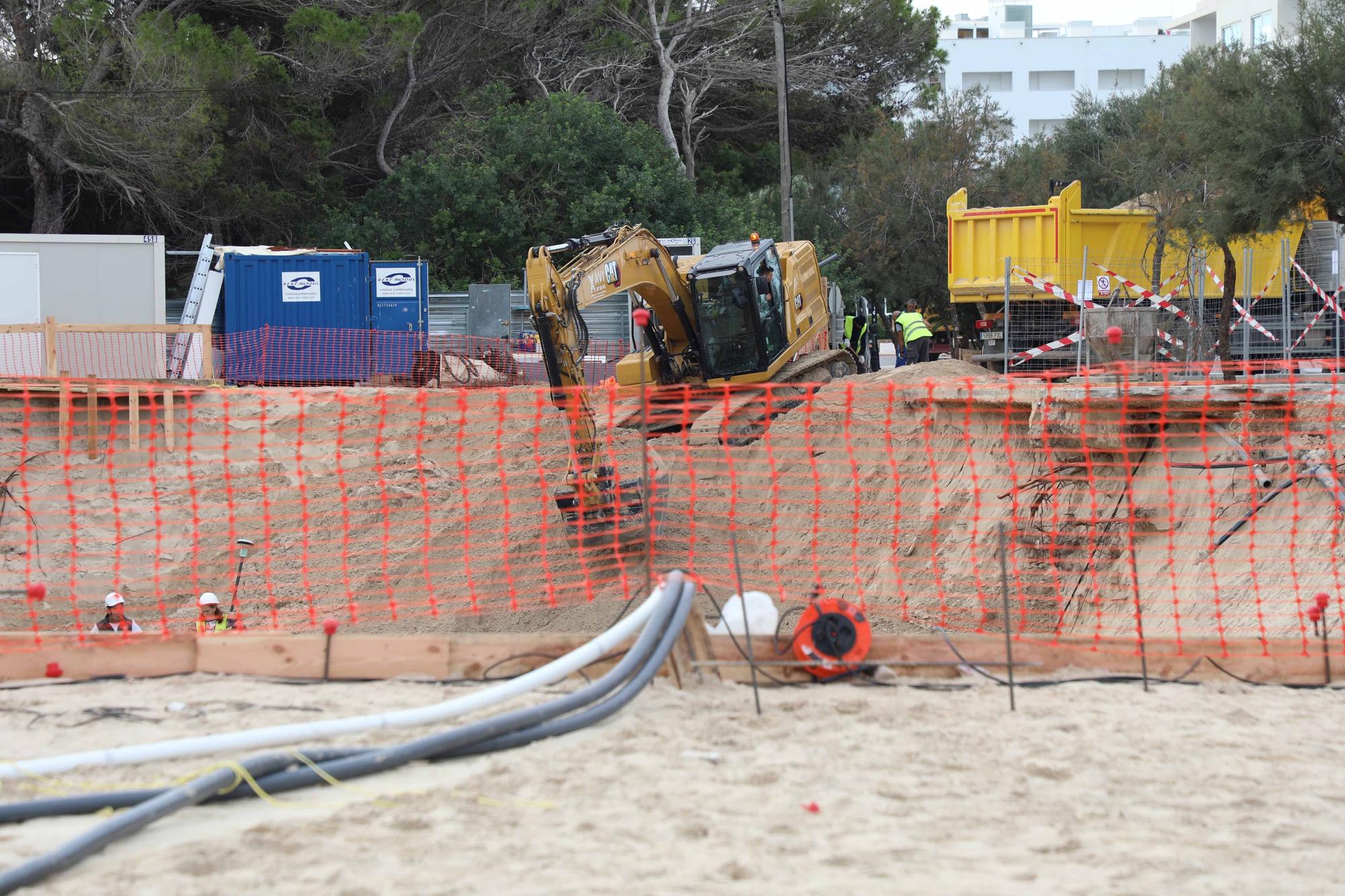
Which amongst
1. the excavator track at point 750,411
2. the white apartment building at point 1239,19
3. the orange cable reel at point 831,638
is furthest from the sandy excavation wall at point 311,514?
the white apartment building at point 1239,19

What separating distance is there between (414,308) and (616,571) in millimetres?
9817

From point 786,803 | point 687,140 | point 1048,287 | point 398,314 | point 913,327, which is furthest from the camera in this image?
point 687,140

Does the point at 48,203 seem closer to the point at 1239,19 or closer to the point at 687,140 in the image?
the point at 687,140

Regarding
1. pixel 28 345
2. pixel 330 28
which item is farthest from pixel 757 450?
pixel 330 28

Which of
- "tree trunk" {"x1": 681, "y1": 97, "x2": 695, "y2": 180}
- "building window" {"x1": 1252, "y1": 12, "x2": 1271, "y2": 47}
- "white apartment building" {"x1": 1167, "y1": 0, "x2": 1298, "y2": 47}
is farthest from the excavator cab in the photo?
"building window" {"x1": 1252, "y1": 12, "x2": 1271, "y2": 47}

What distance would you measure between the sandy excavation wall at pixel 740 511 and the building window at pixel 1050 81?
160 ft

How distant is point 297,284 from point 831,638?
15.1m

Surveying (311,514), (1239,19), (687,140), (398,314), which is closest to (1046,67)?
(1239,19)

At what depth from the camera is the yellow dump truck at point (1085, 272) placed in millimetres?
16281

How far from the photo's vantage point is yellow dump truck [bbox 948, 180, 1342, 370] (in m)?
→ 16.3

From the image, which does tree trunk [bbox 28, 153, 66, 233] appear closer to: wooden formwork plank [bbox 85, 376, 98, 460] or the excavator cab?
wooden formwork plank [bbox 85, 376, 98, 460]

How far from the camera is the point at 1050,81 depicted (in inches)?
2347

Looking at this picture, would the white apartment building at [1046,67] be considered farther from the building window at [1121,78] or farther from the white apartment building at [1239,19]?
the white apartment building at [1239,19]

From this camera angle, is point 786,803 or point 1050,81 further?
point 1050,81
